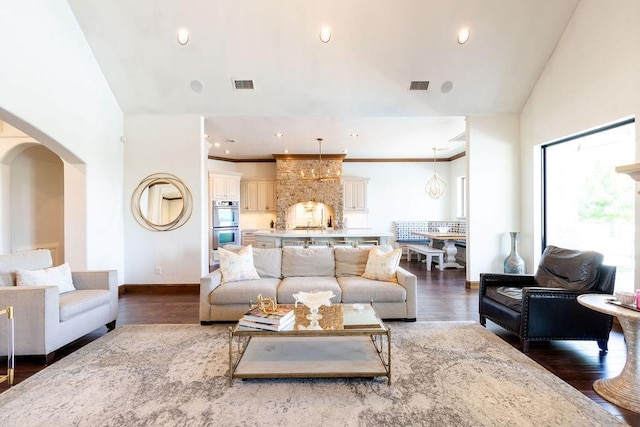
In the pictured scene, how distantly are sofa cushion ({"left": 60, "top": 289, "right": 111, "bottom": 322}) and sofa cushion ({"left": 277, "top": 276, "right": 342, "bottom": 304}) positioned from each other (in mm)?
1899

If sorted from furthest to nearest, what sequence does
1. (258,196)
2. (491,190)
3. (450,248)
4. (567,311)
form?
(258,196) → (450,248) → (491,190) → (567,311)

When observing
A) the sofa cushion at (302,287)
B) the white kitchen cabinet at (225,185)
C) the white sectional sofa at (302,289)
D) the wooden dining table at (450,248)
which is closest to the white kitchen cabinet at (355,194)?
the wooden dining table at (450,248)

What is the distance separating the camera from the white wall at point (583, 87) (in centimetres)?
346

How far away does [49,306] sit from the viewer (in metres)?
2.75

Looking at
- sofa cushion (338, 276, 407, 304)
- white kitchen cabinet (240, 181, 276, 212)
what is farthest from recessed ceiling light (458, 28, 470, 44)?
white kitchen cabinet (240, 181, 276, 212)

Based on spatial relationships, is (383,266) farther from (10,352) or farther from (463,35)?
(10,352)

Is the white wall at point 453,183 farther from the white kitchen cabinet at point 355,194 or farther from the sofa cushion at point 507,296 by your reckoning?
the sofa cushion at point 507,296

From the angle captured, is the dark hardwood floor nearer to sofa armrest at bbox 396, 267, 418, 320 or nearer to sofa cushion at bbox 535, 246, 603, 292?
sofa armrest at bbox 396, 267, 418, 320

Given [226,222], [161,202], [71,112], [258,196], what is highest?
[71,112]

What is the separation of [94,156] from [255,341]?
150 inches

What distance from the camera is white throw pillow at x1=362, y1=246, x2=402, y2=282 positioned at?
394 cm

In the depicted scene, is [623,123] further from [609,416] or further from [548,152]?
[609,416]

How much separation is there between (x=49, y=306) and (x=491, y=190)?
6.07 metres

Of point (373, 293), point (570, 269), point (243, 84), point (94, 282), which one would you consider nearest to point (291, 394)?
point (373, 293)
